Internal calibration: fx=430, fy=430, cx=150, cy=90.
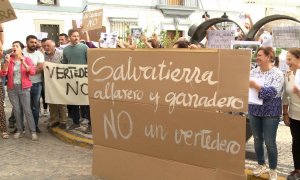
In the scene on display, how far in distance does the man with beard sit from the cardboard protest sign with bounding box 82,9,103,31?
1.65m

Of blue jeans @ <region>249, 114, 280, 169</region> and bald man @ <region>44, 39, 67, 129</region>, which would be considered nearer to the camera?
blue jeans @ <region>249, 114, 280, 169</region>

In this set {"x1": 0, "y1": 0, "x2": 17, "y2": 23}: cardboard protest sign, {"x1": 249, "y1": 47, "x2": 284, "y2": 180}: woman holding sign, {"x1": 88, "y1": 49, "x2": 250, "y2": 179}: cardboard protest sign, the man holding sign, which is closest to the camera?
{"x1": 88, "y1": 49, "x2": 250, "y2": 179}: cardboard protest sign

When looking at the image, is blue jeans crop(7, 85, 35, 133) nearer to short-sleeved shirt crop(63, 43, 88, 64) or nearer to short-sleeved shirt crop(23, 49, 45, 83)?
short-sleeved shirt crop(23, 49, 45, 83)

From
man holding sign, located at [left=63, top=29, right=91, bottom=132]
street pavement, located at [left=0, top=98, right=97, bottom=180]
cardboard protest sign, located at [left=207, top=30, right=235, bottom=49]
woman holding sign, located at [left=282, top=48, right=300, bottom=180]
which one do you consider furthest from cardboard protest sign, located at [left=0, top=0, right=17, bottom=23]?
woman holding sign, located at [left=282, top=48, right=300, bottom=180]

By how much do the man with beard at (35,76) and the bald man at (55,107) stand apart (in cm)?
17

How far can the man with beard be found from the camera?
7.33 m

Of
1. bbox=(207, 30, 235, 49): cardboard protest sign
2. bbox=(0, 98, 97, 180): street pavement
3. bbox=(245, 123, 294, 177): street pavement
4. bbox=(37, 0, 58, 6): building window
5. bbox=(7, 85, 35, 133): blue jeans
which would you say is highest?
bbox=(37, 0, 58, 6): building window

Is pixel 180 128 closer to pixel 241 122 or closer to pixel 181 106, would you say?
pixel 181 106

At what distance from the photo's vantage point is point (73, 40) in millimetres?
7023

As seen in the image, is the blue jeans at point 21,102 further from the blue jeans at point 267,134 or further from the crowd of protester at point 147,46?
the blue jeans at point 267,134

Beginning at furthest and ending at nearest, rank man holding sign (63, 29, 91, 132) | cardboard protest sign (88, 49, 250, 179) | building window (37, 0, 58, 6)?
1. building window (37, 0, 58, 6)
2. man holding sign (63, 29, 91, 132)
3. cardboard protest sign (88, 49, 250, 179)

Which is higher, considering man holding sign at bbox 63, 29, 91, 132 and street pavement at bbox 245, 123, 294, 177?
man holding sign at bbox 63, 29, 91, 132

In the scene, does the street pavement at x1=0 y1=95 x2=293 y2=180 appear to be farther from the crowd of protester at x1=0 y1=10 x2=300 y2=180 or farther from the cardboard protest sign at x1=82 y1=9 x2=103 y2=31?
the cardboard protest sign at x1=82 y1=9 x2=103 y2=31

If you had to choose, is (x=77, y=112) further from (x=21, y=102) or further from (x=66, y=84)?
(x=21, y=102)
